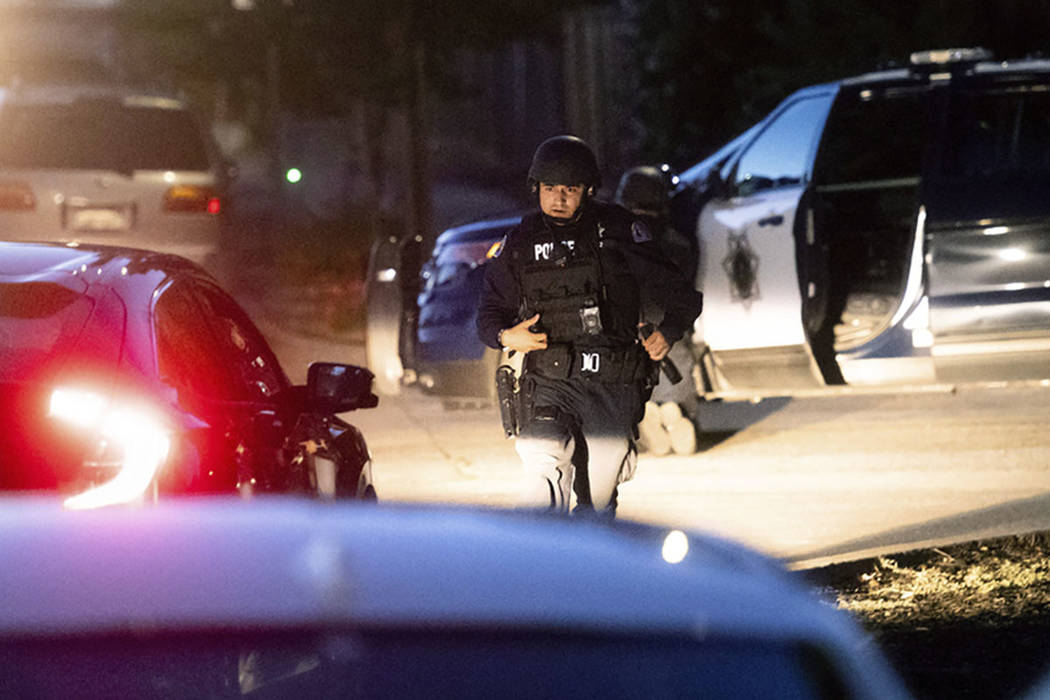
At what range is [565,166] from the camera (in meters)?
6.94

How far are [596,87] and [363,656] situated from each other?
13.8 metres

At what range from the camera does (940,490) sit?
10.3m

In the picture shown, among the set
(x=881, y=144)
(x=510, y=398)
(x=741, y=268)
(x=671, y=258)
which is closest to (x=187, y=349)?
(x=510, y=398)

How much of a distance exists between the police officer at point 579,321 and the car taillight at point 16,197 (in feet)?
32.6

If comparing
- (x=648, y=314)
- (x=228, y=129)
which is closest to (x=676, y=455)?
(x=648, y=314)

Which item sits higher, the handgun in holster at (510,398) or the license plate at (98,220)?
the handgun in holster at (510,398)

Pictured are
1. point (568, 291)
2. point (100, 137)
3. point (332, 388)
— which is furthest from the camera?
point (100, 137)

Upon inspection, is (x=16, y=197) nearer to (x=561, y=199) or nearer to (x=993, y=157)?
(x=993, y=157)

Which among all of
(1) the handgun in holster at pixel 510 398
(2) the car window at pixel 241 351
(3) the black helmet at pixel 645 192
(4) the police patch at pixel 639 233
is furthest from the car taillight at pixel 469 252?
(2) the car window at pixel 241 351

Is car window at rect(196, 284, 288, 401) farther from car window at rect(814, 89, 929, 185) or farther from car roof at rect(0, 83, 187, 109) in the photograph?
car roof at rect(0, 83, 187, 109)

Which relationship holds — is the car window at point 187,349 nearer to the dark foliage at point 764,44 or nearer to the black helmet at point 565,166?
the black helmet at point 565,166

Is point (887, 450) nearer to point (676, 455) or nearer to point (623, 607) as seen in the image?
point (676, 455)

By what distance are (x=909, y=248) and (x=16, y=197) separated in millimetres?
8280

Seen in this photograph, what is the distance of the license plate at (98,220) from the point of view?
1673 centimetres
